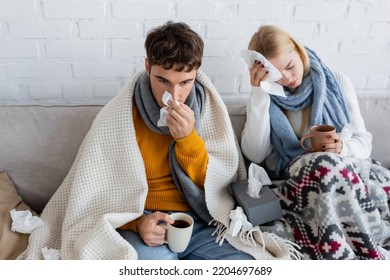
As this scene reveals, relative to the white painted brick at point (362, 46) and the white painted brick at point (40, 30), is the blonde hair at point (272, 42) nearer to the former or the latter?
the white painted brick at point (362, 46)

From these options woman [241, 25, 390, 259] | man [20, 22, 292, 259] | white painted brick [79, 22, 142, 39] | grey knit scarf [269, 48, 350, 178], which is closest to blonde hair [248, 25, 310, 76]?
woman [241, 25, 390, 259]

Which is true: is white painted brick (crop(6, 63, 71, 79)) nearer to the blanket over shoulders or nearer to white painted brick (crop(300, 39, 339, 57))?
the blanket over shoulders

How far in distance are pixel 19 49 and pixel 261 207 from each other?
102 centimetres

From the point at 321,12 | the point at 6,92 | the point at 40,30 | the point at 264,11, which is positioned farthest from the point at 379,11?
the point at 6,92

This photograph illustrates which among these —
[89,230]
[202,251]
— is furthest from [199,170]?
[89,230]

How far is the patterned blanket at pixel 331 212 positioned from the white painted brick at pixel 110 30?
0.75m

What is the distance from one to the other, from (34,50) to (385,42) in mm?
1397

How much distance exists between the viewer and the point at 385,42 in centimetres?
192

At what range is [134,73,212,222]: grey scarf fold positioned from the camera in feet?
4.67

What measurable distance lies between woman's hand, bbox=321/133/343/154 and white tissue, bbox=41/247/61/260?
0.90 meters

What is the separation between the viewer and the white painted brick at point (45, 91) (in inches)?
68.8

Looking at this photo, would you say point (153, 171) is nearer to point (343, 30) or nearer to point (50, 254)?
point (50, 254)

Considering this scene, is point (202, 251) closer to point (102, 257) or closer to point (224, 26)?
point (102, 257)

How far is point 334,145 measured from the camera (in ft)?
4.93
